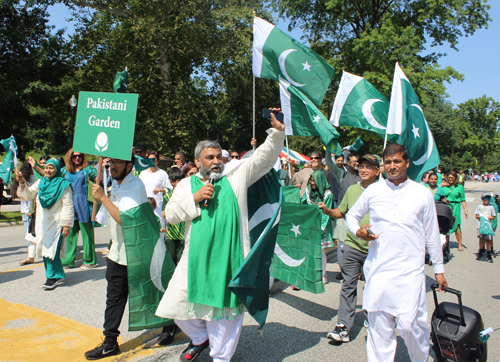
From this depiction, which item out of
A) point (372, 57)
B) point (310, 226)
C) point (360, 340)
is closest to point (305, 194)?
point (310, 226)

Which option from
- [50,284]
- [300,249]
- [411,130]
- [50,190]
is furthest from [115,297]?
[411,130]

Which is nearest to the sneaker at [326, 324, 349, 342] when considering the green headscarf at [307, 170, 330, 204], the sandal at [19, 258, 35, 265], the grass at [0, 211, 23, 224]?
the green headscarf at [307, 170, 330, 204]

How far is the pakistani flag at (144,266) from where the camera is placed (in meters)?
→ 3.71

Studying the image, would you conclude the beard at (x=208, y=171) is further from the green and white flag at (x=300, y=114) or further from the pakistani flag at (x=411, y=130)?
the pakistani flag at (x=411, y=130)

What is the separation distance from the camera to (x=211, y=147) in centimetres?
349

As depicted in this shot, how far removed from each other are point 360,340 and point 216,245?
81.0 inches

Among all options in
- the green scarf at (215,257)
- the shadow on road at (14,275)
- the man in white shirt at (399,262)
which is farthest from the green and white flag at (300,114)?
the shadow on road at (14,275)

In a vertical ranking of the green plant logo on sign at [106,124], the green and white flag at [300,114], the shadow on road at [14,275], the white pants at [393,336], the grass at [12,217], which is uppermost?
the green and white flag at [300,114]

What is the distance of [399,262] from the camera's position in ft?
10.2

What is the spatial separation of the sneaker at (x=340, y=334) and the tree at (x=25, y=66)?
61.8ft

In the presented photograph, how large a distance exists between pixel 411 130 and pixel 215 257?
325 cm

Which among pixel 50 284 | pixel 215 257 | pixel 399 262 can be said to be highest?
pixel 399 262

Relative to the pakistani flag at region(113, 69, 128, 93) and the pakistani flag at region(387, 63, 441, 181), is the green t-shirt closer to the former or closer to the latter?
the pakistani flag at region(387, 63, 441, 181)

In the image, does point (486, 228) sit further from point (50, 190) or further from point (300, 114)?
point (50, 190)
